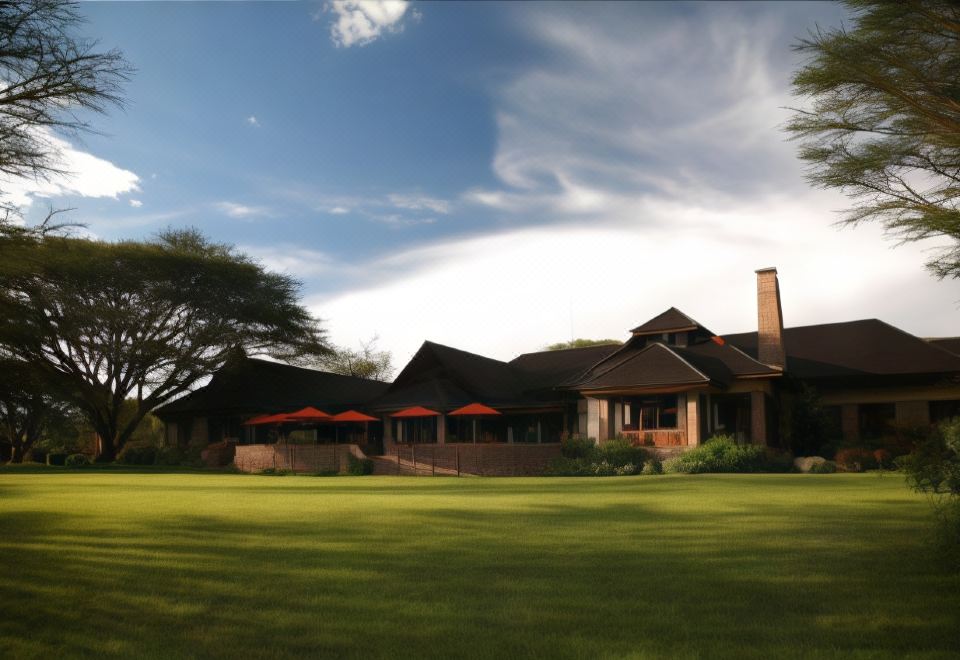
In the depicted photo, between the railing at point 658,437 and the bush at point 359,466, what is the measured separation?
36.4ft

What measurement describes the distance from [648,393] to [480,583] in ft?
88.2

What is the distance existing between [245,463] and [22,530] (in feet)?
89.8

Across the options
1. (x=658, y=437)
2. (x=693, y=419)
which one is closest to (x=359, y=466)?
(x=658, y=437)

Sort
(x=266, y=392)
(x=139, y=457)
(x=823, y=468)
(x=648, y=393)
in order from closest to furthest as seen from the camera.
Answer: (x=823, y=468)
(x=648, y=393)
(x=139, y=457)
(x=266, y=392)

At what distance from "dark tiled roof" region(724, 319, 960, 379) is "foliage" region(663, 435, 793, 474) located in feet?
28.9

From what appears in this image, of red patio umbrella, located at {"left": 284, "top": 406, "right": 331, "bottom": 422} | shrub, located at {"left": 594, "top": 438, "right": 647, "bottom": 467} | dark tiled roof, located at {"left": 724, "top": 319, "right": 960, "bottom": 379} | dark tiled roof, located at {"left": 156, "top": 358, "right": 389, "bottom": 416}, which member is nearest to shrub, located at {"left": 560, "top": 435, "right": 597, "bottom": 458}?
shrub, located at {"left": 594, "top": 438, "right": 647, "bottom": 467}

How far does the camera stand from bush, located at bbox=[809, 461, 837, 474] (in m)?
29.1

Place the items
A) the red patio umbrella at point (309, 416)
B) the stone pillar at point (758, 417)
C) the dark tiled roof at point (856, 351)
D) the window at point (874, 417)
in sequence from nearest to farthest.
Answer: the stone pillar at point (758, 417)
the dark tiled roof at point (856, 351)
the window at point (874, 417)
the red patio umbrella at point (309, 416)

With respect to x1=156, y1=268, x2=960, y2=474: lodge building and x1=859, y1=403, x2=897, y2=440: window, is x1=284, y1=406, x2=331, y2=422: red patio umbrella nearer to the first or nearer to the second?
x1=156, y1=268, x2=960, y2=474: lodge building

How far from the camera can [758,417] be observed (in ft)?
109

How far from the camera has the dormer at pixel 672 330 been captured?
1476 inches

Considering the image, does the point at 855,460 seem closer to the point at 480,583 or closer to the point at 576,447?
the point at 576,447

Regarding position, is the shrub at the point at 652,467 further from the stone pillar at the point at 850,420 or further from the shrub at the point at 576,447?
the stone pillar at the point at 850,420

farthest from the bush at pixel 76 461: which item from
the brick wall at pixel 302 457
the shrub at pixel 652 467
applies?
the shrub at pixel 652 467
